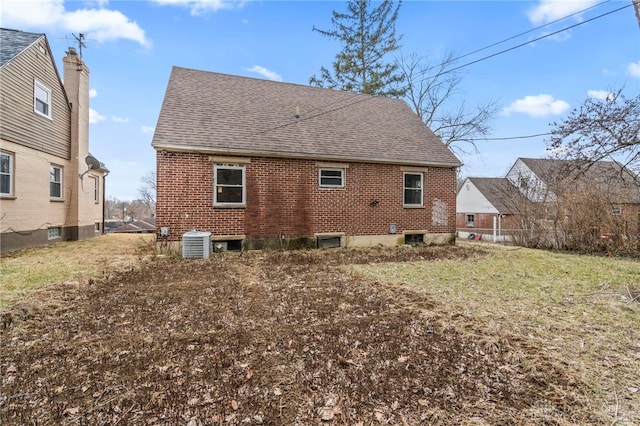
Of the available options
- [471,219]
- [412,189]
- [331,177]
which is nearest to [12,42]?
[331,177]

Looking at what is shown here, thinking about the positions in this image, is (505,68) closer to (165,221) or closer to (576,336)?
(576,336)

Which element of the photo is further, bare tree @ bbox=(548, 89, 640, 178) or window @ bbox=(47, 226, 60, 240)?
window @ bbox=(47, 226, 60, 240)

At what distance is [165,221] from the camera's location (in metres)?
8.93

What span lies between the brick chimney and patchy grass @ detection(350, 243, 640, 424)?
452 inches

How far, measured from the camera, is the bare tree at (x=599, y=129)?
6520 millimetres

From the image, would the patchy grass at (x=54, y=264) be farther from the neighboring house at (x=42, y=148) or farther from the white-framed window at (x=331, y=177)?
the white-framed window at (x=331, y=177)

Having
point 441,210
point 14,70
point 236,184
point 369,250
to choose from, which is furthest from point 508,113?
point 14,70

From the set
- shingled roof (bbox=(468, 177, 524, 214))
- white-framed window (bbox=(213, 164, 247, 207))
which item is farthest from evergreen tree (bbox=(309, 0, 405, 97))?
white-framed window (bbox=(213, 164, 247, 207))

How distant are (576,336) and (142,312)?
5.36m

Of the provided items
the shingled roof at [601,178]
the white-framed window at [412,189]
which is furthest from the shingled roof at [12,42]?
the shingled roof at [601,178]

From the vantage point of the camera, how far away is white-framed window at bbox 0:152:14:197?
868 cm

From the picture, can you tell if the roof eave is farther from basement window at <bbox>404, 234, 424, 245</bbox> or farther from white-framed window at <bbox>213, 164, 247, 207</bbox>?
basement window at <bbox>404, 234, 424, 245</bbox>

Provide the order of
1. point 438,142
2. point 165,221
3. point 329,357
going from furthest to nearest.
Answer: point 438,142 < point 165,221 < point 329,357

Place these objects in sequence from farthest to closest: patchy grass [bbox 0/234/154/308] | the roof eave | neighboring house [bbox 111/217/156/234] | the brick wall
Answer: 1. neighboring house [bbox 111/217/156/234]
2. the brick wall
3. the roof eave
4. patchy grass [bbox 0/234/154/308]
